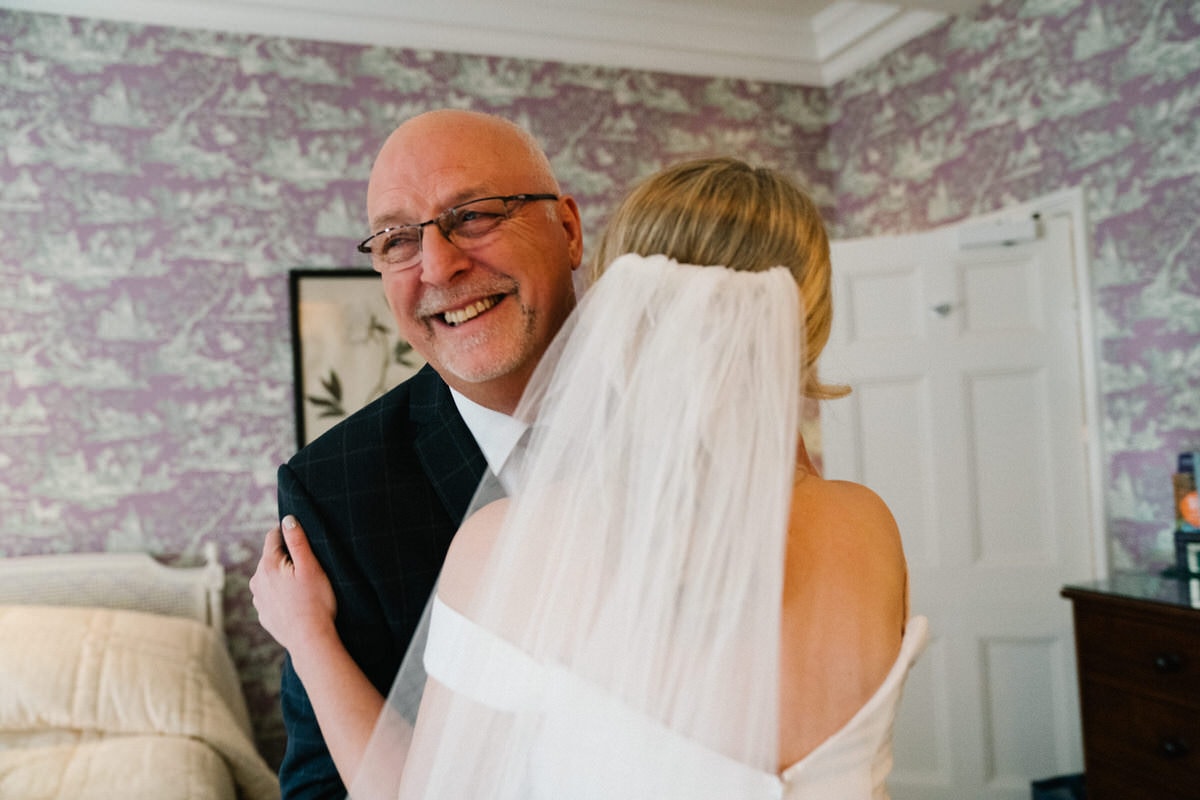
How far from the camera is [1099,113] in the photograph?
10.5 feet

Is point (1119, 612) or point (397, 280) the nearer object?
point (397, 280)

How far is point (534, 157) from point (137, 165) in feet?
9.85

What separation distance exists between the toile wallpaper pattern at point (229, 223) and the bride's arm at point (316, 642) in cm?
271

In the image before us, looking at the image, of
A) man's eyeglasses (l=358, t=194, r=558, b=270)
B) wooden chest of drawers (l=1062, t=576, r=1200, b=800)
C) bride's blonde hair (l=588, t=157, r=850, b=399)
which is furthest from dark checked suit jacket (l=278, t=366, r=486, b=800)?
wooden chest of drawers (l=1062, t=576, r=1200, b=800)

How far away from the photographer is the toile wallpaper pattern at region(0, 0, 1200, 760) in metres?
3.21

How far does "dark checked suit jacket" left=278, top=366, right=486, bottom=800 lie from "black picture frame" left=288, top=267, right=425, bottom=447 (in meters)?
2.61

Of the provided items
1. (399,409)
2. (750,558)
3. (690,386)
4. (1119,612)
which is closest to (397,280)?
(399,409)

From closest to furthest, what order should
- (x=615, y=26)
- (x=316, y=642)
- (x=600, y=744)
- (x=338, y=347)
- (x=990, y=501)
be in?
(x=600, y=744) → (x=316, y=642) → (x=990, y=501) → (x=338, y=347) → (x=615, y=26)

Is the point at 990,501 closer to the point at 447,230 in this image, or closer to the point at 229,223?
the point at 447,230

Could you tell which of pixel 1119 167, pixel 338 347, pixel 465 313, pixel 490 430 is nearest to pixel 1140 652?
pixel 1119 167

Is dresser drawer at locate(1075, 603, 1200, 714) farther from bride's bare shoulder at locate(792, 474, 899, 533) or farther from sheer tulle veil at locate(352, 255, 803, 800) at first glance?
sheer tulle veil at locate(352, 255, 803, 800)

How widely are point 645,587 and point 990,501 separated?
2925 mm

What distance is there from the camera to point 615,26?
4297 mm

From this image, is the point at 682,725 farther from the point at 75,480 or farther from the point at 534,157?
the point at 75,480
